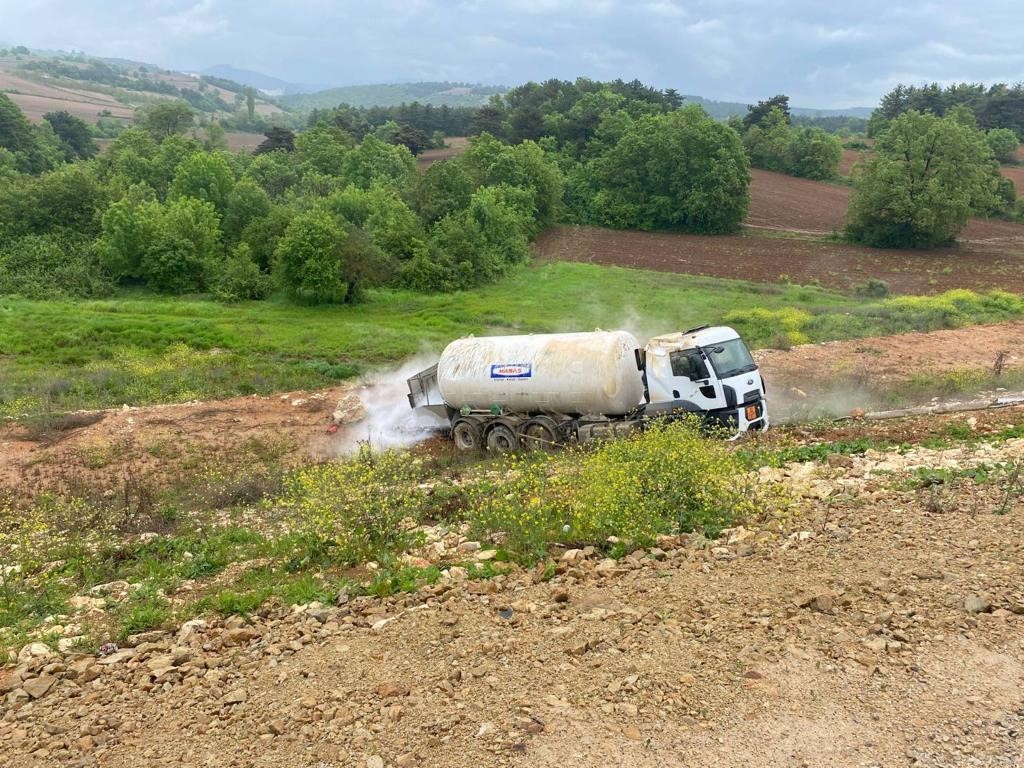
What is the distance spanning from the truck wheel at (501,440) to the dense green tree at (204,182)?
33.0 metres

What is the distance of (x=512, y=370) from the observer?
15.4 m

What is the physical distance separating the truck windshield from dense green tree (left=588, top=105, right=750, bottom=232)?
1525 inches

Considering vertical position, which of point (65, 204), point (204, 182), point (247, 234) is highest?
point (204, 182)

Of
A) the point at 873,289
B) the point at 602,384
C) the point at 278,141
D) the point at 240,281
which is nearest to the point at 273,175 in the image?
the point at 240,281

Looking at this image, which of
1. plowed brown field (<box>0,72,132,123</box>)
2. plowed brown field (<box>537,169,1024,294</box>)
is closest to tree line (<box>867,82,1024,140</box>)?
plowed brown field (<box>537,169,1024,294</box>)

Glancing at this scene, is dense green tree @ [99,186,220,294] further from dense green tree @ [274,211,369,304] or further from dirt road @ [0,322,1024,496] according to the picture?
dirt road @ [0,322,1024,496]

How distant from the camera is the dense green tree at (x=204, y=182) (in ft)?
140

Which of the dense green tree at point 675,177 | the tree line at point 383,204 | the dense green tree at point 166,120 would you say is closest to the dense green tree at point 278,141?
the tree line at point 383,204

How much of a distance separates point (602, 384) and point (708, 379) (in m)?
2.11

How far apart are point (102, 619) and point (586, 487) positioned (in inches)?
235

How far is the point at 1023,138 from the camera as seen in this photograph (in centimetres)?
8262

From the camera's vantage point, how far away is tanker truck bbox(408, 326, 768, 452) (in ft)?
47.0

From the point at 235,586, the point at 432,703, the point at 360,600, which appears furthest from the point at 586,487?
the point at 235,586

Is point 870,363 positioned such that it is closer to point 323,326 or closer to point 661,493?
point 661,493
